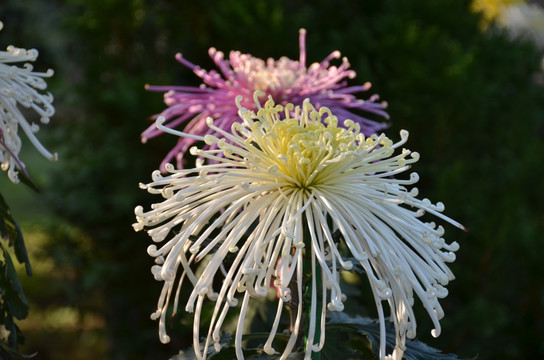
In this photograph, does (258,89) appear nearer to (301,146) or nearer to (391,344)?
(301,146)

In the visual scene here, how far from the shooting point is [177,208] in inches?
37.9

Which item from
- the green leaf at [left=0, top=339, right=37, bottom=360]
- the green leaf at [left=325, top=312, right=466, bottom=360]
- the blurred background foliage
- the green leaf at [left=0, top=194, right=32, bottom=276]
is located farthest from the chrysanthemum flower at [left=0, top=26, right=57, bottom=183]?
the blurred background foliage

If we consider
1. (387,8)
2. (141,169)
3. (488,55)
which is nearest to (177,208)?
(141,169)

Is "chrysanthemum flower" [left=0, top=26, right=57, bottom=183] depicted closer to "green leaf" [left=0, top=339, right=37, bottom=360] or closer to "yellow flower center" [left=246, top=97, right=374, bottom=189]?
"green leaf" [left=0, top=339, right=37, bottom=360]

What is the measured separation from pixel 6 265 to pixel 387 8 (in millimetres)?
2535

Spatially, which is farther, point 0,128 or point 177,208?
point 0,128

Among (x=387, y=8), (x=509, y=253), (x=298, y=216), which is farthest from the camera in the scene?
(x=387, y=8)

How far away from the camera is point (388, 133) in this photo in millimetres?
3012

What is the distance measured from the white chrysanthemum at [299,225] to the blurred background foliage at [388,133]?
189 centimetres

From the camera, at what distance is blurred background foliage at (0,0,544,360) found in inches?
117

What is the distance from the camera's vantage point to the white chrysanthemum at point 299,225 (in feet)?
2.85

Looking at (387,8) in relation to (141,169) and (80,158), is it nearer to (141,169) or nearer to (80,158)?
(141,169)

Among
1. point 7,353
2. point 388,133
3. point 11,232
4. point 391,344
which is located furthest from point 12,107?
point 388,133

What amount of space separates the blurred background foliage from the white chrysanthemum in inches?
74.6
